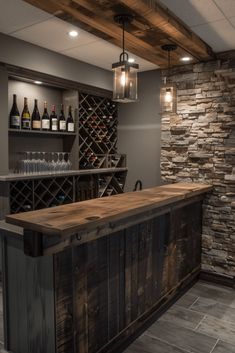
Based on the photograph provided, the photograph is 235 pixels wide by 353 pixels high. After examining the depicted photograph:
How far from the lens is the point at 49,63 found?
3402 millimetres

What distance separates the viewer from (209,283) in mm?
3537

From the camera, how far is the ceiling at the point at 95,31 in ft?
7.52

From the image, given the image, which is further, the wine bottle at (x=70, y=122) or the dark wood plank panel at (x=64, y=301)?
the wine bottle at (x=70, y=122)

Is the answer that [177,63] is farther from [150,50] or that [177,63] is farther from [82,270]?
[82,270]

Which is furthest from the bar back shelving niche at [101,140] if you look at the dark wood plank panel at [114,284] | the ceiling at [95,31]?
the dark wood plank panel at [114,284]

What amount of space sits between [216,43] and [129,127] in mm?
1744

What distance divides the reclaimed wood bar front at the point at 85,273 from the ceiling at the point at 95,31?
1449mm

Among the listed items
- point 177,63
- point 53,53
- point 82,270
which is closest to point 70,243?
point 82,270

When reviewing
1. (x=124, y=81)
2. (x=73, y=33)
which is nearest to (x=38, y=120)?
(x=73, y=33)

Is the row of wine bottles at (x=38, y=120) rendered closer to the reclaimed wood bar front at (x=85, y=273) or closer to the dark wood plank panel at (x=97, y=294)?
the reclaimed wood bar front at (x=85, y=273)

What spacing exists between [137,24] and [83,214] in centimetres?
162

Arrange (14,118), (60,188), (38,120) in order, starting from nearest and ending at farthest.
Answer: (14,118) < (38,120) < (60,188)

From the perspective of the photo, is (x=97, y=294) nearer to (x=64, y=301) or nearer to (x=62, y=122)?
(x=64, y=301)

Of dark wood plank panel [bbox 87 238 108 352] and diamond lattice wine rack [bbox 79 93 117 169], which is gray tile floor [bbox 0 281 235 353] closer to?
dark wood plank panel [bbox 87 238 108 352]
